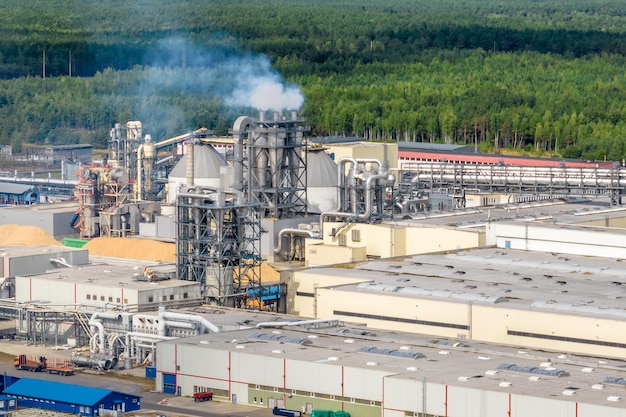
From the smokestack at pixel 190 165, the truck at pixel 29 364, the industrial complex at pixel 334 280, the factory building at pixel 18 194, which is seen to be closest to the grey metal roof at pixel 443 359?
the industrial complex at pixel 334 280

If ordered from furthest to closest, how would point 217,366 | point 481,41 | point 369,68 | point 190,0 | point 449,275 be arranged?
point 481,41 < point 190,0 < point 369,68 < point 449,275 < point 217,366

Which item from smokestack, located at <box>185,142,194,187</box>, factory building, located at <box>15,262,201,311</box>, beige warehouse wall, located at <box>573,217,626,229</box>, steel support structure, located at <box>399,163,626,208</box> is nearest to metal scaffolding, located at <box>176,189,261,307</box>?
factory building, located at <box>15,262,201,311</box>

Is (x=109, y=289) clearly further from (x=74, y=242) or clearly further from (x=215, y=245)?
(x=74, y=242)

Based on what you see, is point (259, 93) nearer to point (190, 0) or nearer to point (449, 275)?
point (449, 275)

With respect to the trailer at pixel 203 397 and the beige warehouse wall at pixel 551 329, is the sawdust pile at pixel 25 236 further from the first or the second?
the beige warehouse wall at pixel 551 329

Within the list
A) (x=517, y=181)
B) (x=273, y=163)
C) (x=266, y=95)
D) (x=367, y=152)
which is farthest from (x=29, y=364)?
(x=367, y=152)

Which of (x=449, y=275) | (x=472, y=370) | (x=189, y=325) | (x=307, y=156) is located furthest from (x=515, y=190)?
(x=472, y=370)
